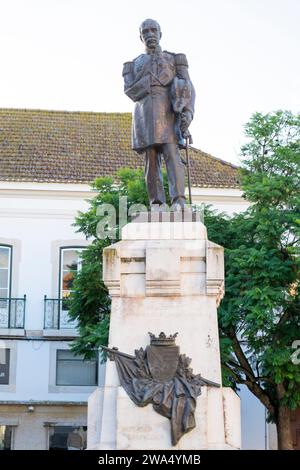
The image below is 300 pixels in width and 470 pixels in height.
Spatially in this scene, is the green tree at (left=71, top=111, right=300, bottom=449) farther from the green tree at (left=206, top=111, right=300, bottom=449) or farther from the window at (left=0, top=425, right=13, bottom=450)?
the window at (left=0, top=425, right=13, bottom=450)

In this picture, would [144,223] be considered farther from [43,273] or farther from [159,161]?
[43,273]

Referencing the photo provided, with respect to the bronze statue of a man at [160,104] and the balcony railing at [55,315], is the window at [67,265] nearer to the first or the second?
the balcony railing at [55,315]

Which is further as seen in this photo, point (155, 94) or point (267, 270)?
point (267, 270)

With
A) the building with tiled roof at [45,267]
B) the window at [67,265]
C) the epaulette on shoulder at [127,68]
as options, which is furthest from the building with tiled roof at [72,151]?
the epaulette on shoulder at [127,68]

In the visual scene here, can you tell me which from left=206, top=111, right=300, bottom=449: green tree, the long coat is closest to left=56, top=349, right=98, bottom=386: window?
left=206, top=111, right=300, bottom=449: green tree

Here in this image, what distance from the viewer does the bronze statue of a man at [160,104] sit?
1077 cm

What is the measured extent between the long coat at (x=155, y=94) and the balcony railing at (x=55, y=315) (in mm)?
15557

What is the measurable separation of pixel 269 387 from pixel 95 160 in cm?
951

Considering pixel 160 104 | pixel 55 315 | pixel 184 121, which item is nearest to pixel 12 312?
pixel 55 315

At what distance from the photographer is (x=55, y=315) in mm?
26141

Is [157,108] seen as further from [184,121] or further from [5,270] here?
[5,270]

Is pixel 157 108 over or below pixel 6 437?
over

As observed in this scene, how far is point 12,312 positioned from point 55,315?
3.64 ft
